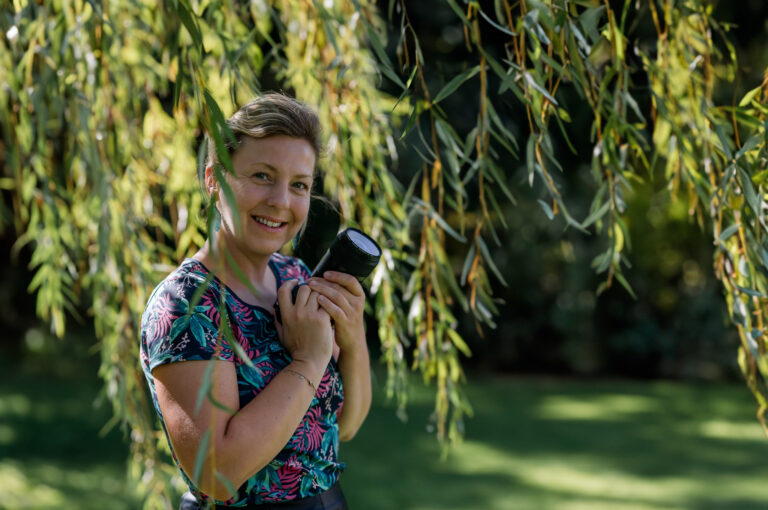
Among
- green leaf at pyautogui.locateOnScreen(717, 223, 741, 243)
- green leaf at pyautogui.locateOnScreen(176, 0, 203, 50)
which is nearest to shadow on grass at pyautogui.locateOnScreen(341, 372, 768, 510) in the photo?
green leaf at pyautogui.locateOnScreen(717, 223, 741, 243)

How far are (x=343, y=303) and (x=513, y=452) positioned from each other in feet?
17.9

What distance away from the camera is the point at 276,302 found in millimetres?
1851

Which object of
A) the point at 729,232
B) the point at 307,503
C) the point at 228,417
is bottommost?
the point at 307,503

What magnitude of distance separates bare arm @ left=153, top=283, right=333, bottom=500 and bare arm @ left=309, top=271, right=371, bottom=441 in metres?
0.21

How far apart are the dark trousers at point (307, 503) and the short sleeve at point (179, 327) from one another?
0.33 m

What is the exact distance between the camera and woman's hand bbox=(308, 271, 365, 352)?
5.92ft

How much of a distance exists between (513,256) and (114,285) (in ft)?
23.7

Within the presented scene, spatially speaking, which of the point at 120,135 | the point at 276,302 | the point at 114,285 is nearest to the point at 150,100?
the point at 120,135

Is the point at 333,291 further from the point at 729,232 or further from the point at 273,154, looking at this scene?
the point at 729,232

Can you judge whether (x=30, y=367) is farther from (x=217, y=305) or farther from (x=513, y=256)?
(x=217, y=305)

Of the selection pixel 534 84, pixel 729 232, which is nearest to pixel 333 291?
pixel 534 84

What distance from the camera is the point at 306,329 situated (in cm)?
170

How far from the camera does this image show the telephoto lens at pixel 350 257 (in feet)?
6.04

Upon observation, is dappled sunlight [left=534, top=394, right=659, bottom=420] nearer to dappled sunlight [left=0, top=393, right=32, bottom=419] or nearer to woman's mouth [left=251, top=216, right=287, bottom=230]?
dappled sunlight [left=0, top=393, right=32, bottom=419]
